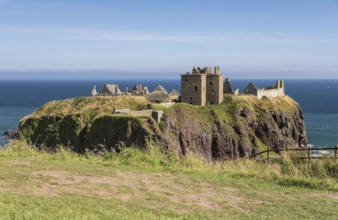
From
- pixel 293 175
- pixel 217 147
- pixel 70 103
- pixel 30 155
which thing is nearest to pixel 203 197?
pixel 293 175

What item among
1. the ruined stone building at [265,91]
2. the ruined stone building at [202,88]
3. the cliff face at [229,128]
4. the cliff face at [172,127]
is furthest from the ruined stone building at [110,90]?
the ruined stone building at [265,91]

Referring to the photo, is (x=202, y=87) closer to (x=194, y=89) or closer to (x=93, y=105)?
(x=194, y=89)

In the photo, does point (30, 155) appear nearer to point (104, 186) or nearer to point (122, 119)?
point (104, 186)

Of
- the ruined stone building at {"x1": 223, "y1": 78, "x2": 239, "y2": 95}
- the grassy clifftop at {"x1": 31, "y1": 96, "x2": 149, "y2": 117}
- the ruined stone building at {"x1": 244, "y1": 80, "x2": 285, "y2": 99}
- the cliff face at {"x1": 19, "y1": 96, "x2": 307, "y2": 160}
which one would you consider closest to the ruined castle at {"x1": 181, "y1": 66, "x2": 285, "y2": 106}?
the cliff face at {"x1": 19, "y1": 96, "x2": 307, "y2": 160}

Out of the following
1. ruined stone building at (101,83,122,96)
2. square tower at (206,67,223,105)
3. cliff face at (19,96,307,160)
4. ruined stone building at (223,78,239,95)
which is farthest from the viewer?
ruined stone building at (101,83,122,96)

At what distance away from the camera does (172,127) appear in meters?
67.0

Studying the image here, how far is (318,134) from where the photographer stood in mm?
107375

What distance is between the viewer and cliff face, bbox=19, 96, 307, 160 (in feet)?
206

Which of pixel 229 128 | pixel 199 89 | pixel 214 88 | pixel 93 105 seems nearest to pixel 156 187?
pixel 93 105

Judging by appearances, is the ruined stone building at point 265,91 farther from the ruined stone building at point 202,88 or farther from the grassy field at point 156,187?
the grassy field at point 156,187

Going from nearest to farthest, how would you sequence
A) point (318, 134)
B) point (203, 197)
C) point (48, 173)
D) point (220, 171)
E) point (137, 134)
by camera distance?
point (203, 197) < point (48, 173) < point (220, 171) < point (137, 134) < point (318, 134)

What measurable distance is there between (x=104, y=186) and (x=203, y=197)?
2933mm

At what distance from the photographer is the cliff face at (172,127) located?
62906 millimetres

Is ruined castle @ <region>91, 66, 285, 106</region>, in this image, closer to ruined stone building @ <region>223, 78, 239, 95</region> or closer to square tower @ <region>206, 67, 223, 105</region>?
square tower @ <region>206, 67, 223, 105</region>
